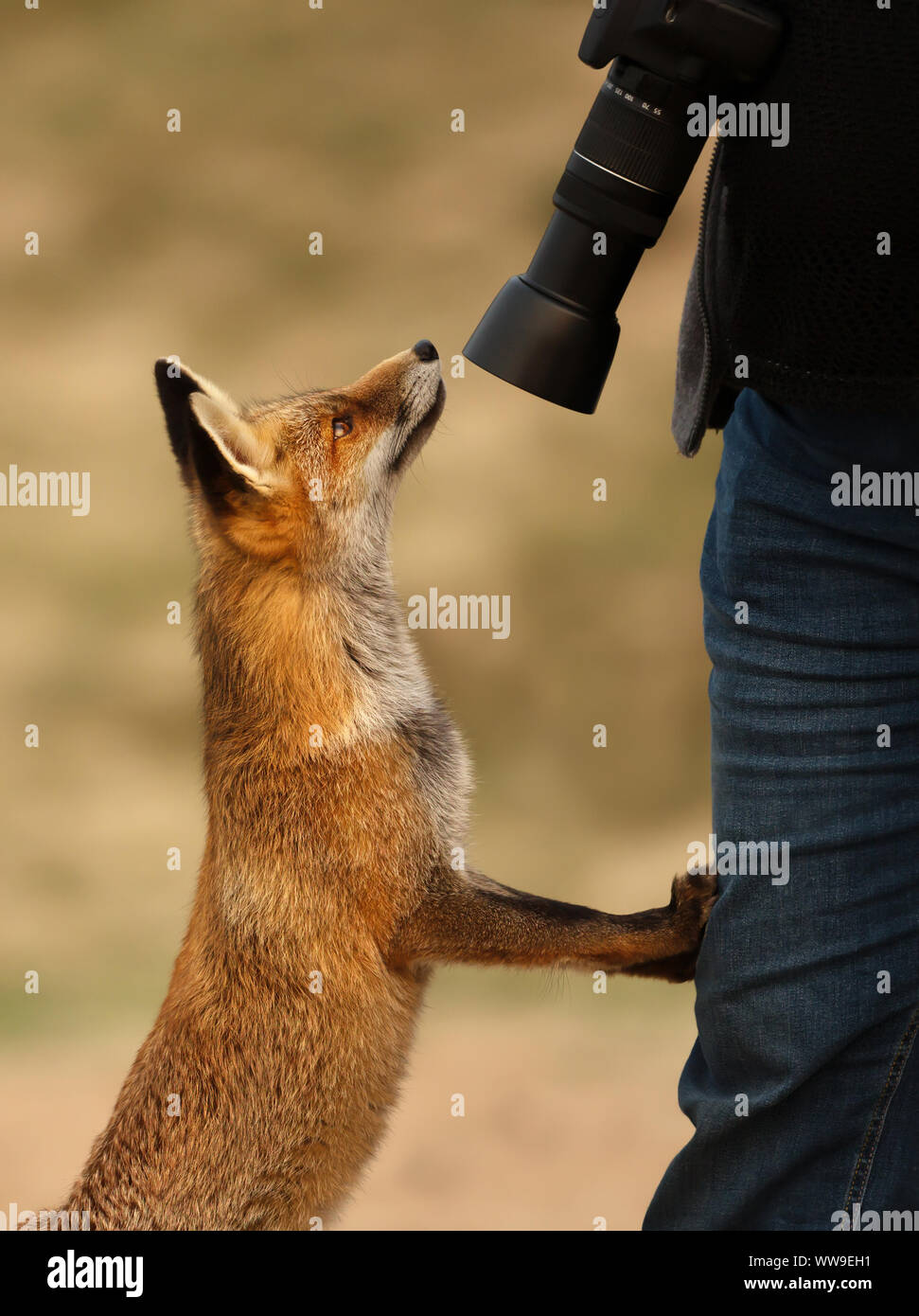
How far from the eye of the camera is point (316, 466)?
8.17 ft

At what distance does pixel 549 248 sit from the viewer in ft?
5.40

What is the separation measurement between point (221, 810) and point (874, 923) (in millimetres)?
1215

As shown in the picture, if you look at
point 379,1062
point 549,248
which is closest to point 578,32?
point 549,248

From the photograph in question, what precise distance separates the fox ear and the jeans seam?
1445mm

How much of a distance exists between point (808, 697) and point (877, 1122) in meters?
0.56

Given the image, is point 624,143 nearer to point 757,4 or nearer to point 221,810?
point 757,4

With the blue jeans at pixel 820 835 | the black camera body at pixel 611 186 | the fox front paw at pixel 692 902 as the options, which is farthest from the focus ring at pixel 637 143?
the fox front paw at pixel 692 902

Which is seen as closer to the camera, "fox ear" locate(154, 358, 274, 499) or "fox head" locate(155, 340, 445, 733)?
"fox ear" locate(154, 358, 274, 499)

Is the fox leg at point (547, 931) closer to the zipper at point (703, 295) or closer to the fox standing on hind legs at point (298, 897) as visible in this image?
the fox standing on hind legs at point (298, 897)

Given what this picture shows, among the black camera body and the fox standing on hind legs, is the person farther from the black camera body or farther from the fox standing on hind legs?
the fox standing on hind legs

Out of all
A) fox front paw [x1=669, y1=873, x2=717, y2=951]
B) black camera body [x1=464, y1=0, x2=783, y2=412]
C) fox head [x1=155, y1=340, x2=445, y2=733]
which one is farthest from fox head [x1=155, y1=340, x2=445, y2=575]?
fox front paw [x1=669, y1=873, x2=717, y2=951]

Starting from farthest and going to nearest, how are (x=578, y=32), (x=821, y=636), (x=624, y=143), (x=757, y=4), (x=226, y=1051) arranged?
(x=578, y=32), (x=226, y=1051), (x=821, y=636), (x=624, y=143), (x=757, y=4)

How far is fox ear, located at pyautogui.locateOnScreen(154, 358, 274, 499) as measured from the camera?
7.29 ft

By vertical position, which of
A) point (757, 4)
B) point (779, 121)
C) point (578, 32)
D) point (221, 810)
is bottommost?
point (221, 810)
